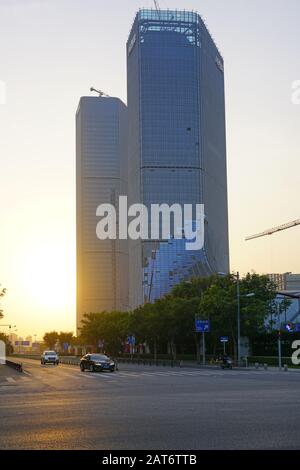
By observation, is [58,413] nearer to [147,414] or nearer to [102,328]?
[147,414]

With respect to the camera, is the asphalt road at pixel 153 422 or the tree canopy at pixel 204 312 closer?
the asphalt road at pixel 153 422

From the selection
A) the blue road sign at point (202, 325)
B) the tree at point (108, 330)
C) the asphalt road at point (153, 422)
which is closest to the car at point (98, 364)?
the blue road sign at point (202, 325)

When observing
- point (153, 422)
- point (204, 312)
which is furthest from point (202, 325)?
point (153, 422)

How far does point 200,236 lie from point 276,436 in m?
182

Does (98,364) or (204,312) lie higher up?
(204,312)

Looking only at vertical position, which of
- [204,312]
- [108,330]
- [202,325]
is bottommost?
[108,330]

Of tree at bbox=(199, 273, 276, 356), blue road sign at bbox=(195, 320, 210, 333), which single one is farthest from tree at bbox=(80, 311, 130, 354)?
blue road sign at bbox=(195, 320, 210, 333)

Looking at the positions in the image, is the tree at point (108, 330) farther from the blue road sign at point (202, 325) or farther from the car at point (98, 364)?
the car at point (98, 364)

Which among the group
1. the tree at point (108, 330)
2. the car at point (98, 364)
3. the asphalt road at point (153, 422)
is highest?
the tree at point (108, 330)

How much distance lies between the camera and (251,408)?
2109cm

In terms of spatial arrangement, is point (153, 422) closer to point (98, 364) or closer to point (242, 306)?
point (98, 364)

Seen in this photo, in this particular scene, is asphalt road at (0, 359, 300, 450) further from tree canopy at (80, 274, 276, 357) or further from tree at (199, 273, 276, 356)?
tree canopy at (80, 274, 276, 357)
